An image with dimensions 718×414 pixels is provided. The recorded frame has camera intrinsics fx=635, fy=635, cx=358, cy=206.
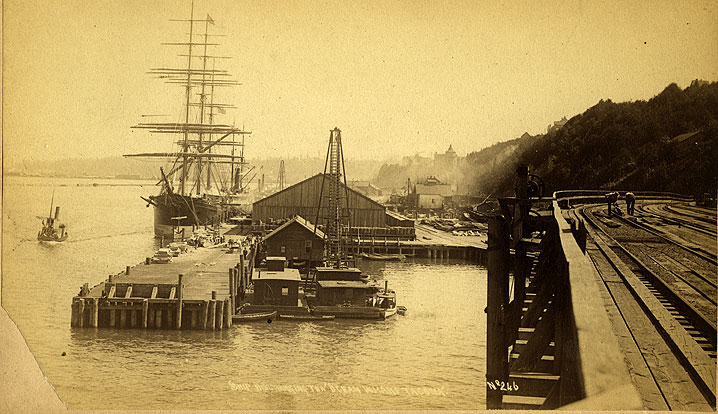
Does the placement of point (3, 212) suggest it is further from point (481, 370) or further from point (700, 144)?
point (700, 144)

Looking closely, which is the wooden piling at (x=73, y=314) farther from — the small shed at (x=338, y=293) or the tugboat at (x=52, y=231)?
the small shed at (x=338, y=293)

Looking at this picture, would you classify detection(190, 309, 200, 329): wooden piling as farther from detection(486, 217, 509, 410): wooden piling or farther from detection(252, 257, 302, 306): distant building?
detection(486, 217, 509, 410): wooden piling

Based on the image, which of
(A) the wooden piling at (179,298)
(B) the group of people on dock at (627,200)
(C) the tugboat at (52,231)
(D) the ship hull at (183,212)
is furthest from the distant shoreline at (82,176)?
(B) the group of people on dock at (627,200)

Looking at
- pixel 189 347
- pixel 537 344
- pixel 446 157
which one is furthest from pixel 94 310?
pixel 537 344

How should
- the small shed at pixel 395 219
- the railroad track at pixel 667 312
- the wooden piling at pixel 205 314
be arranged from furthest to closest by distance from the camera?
the small shed at pixel 395 219
the wooden piling at pixel 205 314
the railroad track at pixel 667 312

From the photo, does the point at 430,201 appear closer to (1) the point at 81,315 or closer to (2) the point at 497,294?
(2) the point at 497,294
